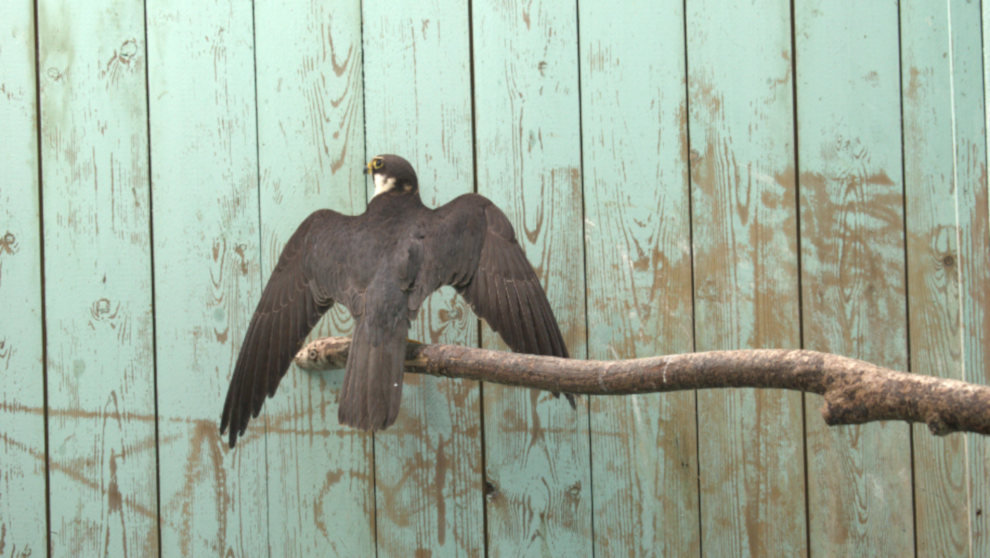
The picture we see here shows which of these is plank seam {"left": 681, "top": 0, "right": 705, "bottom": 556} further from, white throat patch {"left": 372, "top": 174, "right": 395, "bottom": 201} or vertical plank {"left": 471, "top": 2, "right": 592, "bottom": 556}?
white throat patch {"left": 372, "top": 174, "right": 395, "bottom": 201}

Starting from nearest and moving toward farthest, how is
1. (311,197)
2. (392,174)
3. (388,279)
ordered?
(388,279) < (392,174) < (311,197)

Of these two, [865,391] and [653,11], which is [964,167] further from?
[865,391]

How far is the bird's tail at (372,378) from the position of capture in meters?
1.39

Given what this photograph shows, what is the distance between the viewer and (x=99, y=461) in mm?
1788

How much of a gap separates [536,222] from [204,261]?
0.78m

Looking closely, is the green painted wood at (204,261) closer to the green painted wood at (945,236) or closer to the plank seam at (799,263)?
the plank seam at (799,263)

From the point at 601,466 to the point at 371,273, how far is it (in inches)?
27.2

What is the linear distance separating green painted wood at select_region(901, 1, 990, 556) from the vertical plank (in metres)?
0.75

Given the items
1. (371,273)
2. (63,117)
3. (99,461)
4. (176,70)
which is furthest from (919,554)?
(63,117)

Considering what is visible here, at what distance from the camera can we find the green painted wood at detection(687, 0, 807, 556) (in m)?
1.75

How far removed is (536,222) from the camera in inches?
71.1

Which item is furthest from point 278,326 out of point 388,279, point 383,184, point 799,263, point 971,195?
point 971,195

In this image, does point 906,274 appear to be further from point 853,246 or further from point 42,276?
Result: point 42,276

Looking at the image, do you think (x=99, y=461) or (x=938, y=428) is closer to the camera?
(x=938, y=428)
